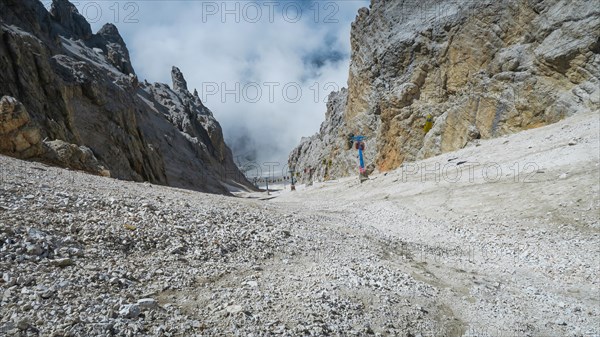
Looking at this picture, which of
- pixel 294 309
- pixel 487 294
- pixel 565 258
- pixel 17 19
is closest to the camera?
pixel 294 309

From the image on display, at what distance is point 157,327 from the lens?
191 inches

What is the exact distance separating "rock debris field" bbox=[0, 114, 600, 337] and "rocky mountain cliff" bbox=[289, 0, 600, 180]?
24985mm

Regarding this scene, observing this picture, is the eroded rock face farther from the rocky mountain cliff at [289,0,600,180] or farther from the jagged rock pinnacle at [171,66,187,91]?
the jagged rock pinnacle at [171,66,187,91]

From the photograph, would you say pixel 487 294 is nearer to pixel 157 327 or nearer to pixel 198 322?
pixel 198 322

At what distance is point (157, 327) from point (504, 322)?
6992 mm

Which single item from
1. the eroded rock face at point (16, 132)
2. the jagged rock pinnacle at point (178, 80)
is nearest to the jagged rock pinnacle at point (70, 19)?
the jagged rock pinnacle at point (178, 80)

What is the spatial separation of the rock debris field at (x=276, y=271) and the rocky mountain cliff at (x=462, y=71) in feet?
82.0

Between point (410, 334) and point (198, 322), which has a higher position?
point (198, 322)

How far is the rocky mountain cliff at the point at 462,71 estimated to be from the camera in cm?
3331

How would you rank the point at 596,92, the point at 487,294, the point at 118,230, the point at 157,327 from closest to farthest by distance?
the point at 157,327, the point at 118,230, the point at 487,294, the point at 596,92

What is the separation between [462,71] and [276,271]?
46.7m

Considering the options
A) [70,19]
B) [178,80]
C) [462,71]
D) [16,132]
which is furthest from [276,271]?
[178,80]

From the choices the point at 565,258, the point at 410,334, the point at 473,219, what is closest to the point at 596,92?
the point at 473,219

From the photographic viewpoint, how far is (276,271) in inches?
307
